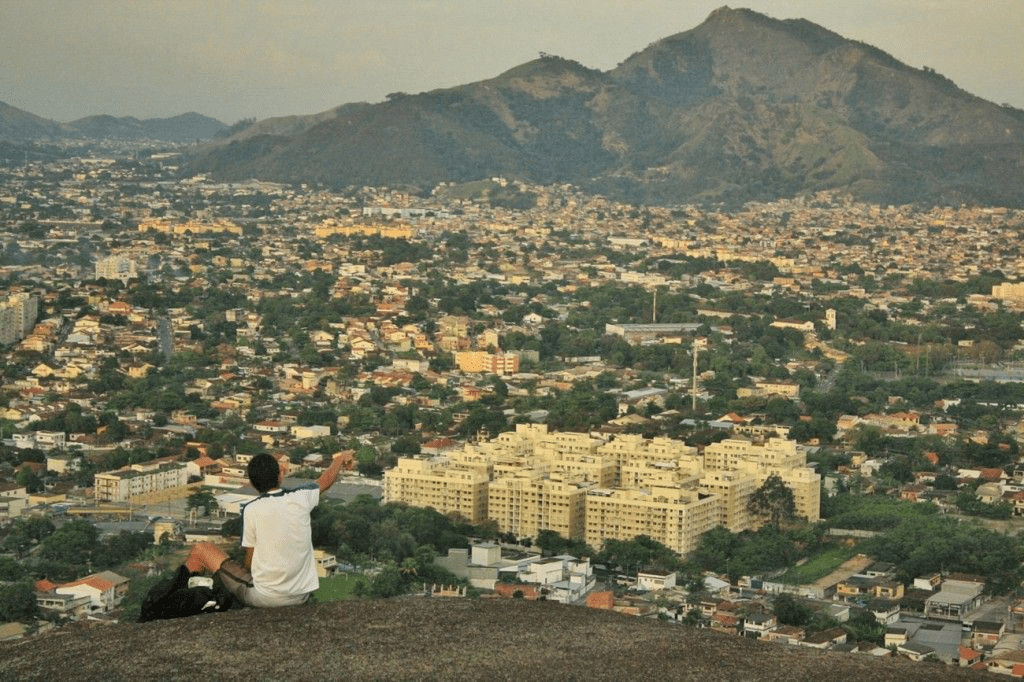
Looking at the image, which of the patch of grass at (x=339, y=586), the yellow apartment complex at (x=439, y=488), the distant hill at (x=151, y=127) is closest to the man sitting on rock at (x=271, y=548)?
the patch of grass at (x=339, y=586)

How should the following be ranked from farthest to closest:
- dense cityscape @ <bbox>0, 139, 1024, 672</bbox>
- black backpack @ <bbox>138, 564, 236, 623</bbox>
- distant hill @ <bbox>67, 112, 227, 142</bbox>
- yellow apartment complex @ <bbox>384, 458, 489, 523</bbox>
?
distant hill @ <bbox>67, 112, 227, 142</bbox>, yellow apartment complex @ <bbox>384, 458, 489, 523</bbox>, dense cityscape @ <bbox>0, 139, 1024, 672</bbox>, black backpack @ <bbox>138, 564, 236, 623</bbox>

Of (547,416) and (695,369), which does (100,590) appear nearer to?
(547,416)

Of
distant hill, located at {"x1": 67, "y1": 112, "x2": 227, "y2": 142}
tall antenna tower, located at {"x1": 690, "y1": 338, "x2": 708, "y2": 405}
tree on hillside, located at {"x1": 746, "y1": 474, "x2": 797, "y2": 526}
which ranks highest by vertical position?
Answer: distant hill, located at {"x1": 67, "y1": 112, "x2": 227, "y2": 142}

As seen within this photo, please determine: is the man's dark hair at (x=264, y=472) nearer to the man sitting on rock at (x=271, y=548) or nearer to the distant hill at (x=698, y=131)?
the man sitting on rock at (x=271, y=548)

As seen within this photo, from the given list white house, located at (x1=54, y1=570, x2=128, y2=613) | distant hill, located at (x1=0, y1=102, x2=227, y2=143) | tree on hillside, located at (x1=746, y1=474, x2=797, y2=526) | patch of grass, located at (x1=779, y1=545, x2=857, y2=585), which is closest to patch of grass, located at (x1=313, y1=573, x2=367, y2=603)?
white house, located at (x1=54, y1=570, x2=128, y2=613)

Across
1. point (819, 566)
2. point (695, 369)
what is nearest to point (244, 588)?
point (819, 566)

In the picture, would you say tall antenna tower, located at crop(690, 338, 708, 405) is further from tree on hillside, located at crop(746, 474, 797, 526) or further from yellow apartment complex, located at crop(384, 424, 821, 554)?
tree on hillside, located at crop(746, 474, 797, 526)
